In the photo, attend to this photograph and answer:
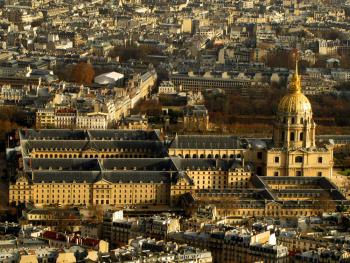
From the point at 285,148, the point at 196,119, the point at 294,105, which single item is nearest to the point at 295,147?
the point at 285,148

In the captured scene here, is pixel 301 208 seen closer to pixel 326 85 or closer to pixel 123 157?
pixel 123 157

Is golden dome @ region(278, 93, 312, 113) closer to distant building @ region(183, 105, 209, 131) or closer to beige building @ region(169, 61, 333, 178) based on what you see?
beige building @ region(169, 61, 333, 178)

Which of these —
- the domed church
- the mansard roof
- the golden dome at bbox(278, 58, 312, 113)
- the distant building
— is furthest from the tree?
the domed church

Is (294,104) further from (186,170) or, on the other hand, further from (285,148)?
(186,170)

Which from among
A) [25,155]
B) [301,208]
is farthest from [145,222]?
[25,155]

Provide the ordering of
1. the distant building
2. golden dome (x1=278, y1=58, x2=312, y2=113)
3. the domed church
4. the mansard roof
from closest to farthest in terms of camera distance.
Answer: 1. the domed church
2. golden dome (x1=278, y1=58, x2=312, y2=113)
3. the mansard roof
4. the distant building

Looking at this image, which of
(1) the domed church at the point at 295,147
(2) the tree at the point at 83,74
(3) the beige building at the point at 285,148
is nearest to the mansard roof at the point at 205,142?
(3) the beige building at the point at 285,148
